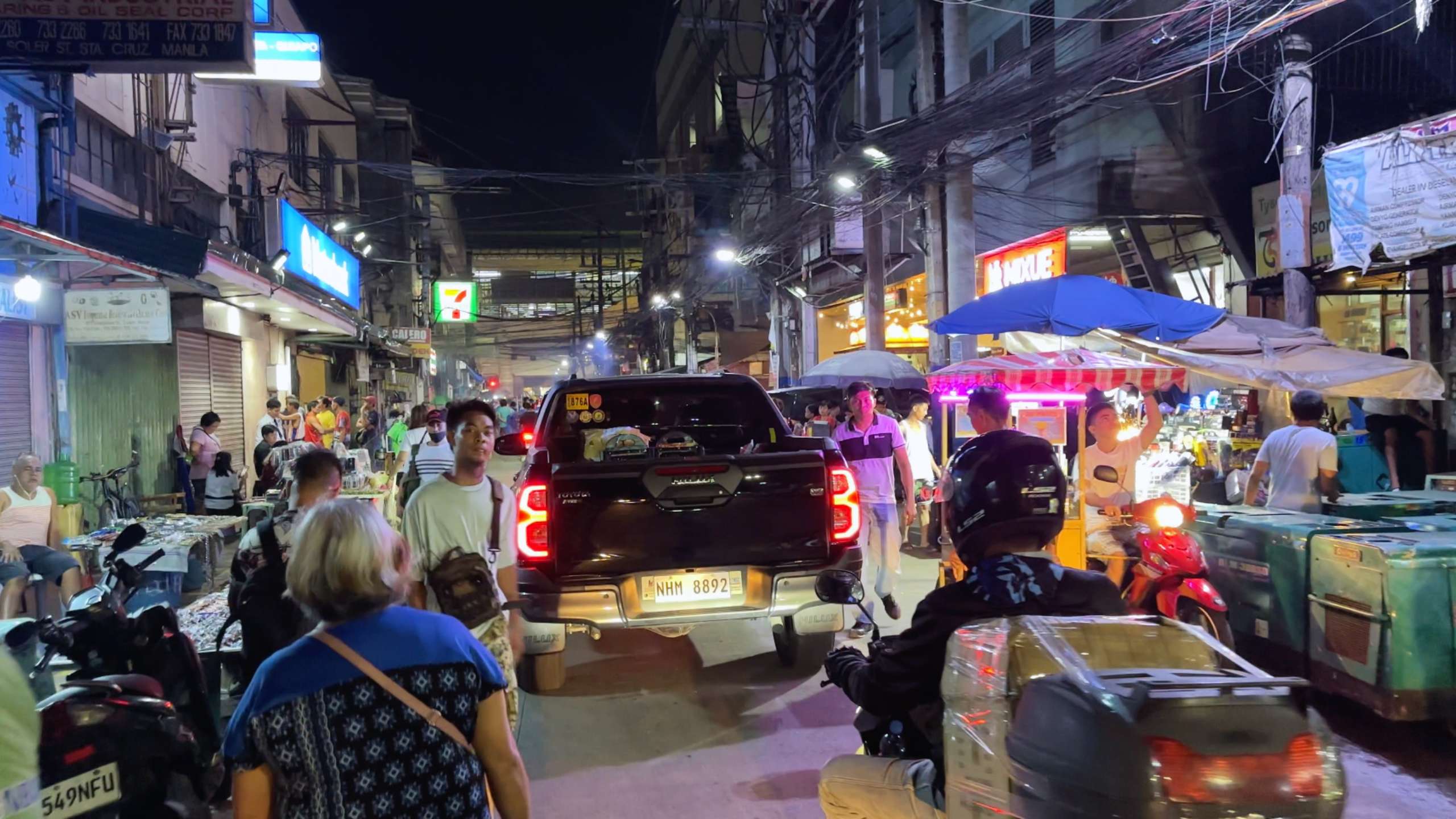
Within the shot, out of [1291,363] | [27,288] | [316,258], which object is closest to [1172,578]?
[1291,363]

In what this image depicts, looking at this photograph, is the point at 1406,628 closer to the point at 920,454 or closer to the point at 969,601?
the point at 969,601

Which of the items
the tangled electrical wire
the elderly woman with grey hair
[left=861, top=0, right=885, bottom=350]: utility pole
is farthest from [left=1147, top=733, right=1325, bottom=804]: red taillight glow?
[left=861, top=0, right=885, bottom=350]: utility pole

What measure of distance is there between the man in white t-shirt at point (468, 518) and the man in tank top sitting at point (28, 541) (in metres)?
4.41

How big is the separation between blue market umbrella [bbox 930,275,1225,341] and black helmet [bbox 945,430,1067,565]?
16.5 ft

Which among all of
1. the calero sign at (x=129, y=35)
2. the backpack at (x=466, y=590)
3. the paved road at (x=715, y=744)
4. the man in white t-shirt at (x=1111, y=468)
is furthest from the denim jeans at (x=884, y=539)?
the calero sign at (x=129, y=35)

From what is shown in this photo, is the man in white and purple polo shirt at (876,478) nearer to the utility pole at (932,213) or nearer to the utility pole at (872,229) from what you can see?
the utility pole at (932,213)

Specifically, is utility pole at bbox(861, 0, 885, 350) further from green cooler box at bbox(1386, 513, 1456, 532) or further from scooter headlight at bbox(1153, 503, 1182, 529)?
green cooler box at bbox(1386, 513, 1456, 532)

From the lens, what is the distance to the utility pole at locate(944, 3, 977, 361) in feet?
43.6

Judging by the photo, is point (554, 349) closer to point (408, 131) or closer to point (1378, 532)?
point (408, 131)

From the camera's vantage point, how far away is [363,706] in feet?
6.55

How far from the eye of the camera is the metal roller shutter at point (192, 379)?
1363 centimetres

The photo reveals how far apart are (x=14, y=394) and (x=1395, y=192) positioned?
13900 millimetres

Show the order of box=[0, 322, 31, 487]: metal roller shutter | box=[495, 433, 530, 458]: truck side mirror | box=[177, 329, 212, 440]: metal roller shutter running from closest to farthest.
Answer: box=[495, 433, 530, 458]: truck side mirror → box=[0, 322, 31, 487]: metal roller shutter → box=[177, 329, 212, 440]: metal roller shutter

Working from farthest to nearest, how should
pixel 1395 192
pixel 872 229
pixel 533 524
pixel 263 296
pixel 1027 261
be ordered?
pixel 872 229 → pixel 1027 261 → pixel 263 296 → pixel 1395 192 → pixel 533 524
